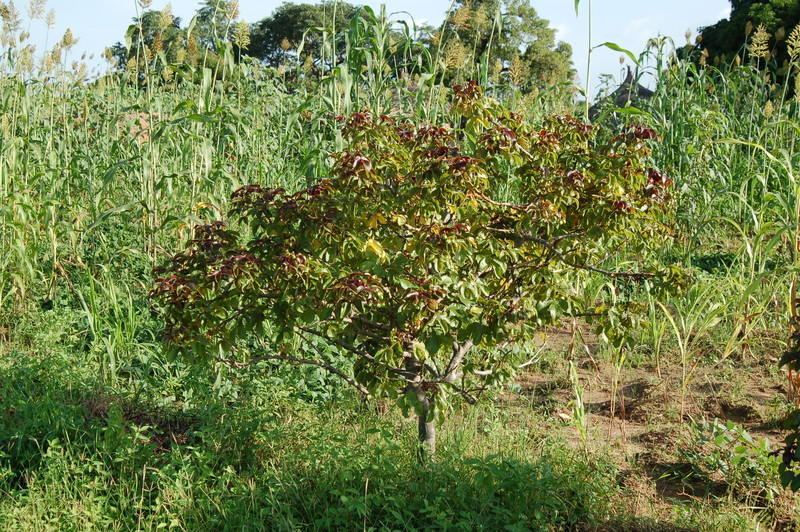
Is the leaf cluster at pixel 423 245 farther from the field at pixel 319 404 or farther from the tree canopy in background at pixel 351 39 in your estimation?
the tree canopy in background at pixel 351 39

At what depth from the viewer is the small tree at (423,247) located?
8.55 ft

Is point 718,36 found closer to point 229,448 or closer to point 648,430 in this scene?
point 648,430

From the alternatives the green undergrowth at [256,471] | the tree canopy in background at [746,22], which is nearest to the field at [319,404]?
the green undergrowth at [256,471]

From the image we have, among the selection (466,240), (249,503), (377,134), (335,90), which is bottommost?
(249,503)

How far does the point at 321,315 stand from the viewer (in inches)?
106

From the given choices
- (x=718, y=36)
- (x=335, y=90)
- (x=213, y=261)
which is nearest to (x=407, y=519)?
(x=213, y=261)

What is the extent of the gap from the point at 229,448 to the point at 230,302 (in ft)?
2.70

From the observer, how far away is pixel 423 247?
2.55 meters

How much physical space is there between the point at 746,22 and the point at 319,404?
13.1 meters

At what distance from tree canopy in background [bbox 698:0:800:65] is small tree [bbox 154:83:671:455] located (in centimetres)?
1166

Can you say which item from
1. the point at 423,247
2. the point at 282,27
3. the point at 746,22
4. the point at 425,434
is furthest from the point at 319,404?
the point at 282,27

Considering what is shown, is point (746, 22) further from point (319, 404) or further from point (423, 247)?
point (423, 247)

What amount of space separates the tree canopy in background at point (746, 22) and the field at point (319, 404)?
10249 mm

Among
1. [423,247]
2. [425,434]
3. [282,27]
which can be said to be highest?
[282,27]
